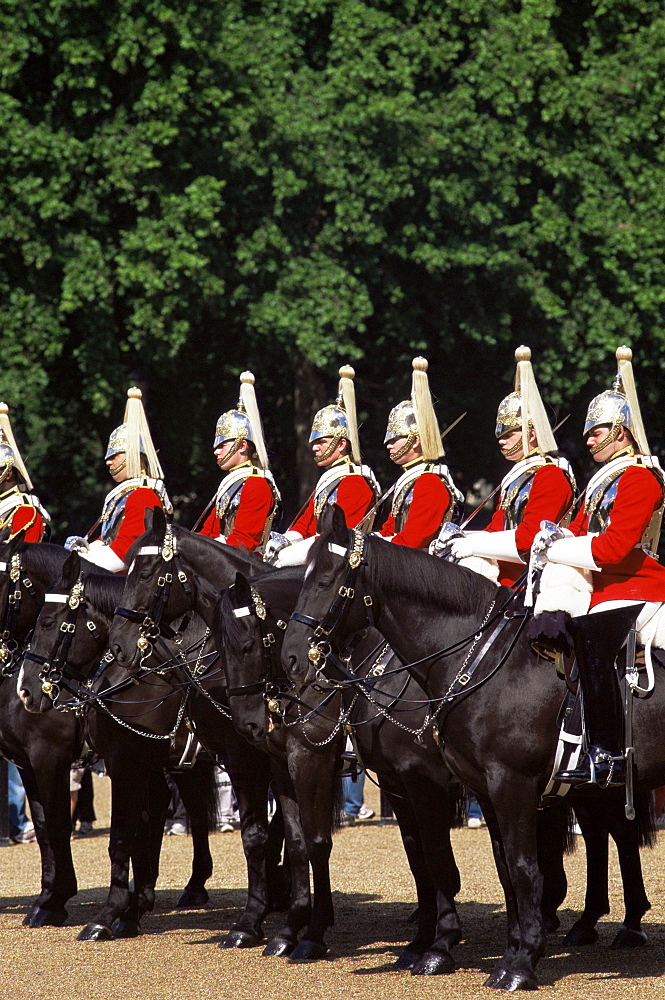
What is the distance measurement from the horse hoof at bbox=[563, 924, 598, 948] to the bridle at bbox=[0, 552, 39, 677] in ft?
12.0

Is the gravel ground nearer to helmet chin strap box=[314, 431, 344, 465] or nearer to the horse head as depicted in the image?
the horse head

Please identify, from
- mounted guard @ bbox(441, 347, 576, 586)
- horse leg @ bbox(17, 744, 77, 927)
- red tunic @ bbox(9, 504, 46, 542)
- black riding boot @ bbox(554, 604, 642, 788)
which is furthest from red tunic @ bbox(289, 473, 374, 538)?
black riding boot @ bbox(554, 604, 642, 788)

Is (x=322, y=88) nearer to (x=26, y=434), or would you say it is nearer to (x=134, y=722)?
(x=26, y=434)

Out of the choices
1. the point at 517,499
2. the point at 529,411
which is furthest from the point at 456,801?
the point at 529,411

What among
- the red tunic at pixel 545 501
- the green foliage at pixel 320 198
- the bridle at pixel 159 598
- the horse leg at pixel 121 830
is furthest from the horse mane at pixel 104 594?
the green foliage at pixel 320 198

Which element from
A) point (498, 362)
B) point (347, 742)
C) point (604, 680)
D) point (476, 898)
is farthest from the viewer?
point (498, 362)

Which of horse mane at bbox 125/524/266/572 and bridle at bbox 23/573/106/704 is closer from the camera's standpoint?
horse mane at bbox 125/524/266/572

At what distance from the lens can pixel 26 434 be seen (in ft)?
70.0

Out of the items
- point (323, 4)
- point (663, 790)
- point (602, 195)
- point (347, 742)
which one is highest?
point (323, 4)

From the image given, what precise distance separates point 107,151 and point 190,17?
2116 mm

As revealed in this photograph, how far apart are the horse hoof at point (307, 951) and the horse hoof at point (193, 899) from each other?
212 centimetres

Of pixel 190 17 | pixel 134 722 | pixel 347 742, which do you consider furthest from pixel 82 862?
pixel 190 17

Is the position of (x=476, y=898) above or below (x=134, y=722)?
below

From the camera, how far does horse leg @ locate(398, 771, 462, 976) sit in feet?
24.4
